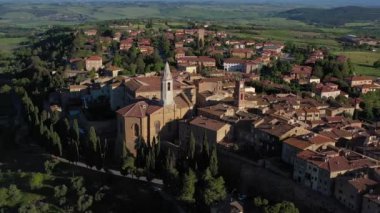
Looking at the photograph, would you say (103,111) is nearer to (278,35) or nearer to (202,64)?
(202,64)

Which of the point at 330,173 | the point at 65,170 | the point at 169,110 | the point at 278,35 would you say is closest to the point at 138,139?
the point at 169,110

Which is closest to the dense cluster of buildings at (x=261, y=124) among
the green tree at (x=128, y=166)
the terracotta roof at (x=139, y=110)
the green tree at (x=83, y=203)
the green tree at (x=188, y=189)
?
the terracotta roof at (x=139, y=110)

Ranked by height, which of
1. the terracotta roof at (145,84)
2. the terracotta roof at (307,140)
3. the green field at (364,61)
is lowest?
the green field at (364,61)

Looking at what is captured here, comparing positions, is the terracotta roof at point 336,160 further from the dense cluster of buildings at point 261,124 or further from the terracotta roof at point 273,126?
the terracotta roof at point 273,126

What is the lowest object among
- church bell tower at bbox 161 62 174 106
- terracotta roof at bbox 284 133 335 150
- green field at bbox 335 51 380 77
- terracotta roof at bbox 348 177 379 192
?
green field at bbox 335 51 380 77

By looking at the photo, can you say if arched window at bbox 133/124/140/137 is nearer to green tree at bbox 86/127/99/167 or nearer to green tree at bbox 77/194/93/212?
green tree at bbox 86/127/99/167

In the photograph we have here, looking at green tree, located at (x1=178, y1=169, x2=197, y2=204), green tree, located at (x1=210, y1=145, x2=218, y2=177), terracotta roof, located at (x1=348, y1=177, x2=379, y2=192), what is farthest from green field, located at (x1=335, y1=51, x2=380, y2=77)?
green tree, located at (x1=178, y1=169, x2=197, y2=204)
